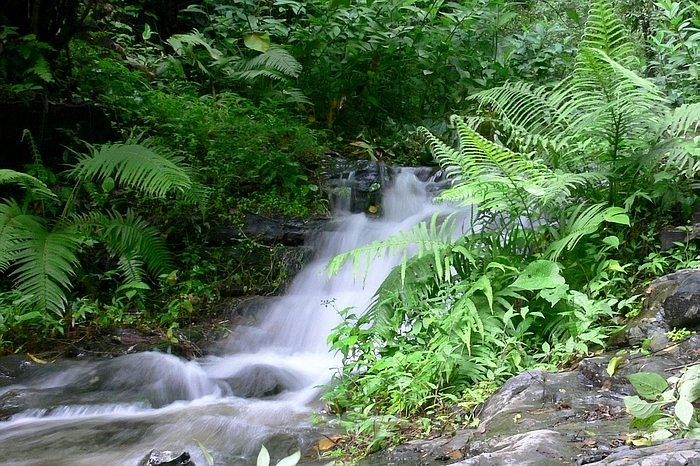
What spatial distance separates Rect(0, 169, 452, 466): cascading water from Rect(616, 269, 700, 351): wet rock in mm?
1564

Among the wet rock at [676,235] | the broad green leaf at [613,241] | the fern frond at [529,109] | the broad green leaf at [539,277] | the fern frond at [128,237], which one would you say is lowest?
the broad green leaf at [539,277]

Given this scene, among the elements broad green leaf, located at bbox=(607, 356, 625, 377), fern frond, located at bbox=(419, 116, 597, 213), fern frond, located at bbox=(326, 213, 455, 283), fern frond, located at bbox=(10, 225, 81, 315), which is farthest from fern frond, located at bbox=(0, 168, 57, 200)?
broad green leaf, located at bbox=(607, 356, 625, 377)

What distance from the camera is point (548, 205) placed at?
3.50 metres

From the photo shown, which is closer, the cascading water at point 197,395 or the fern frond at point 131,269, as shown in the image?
the cascading water at point 197,395

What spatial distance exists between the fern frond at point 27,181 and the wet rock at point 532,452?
3.55m

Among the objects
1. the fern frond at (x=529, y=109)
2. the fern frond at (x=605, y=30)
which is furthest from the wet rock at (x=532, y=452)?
the fern frond at (x=529, y=109)

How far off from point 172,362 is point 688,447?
3.24 m

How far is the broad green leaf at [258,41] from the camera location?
7031mm

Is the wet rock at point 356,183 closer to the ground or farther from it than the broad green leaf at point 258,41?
closer to the ground

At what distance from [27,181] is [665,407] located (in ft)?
14.0

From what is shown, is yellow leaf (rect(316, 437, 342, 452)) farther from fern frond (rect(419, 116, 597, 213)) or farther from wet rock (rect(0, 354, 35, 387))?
wet rock (rect(0, 354, 35, 387))

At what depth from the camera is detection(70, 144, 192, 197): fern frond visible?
14.4 feet

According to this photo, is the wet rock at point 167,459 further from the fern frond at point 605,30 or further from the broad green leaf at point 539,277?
the fern frond at point 605,30

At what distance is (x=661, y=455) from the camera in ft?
5.05
